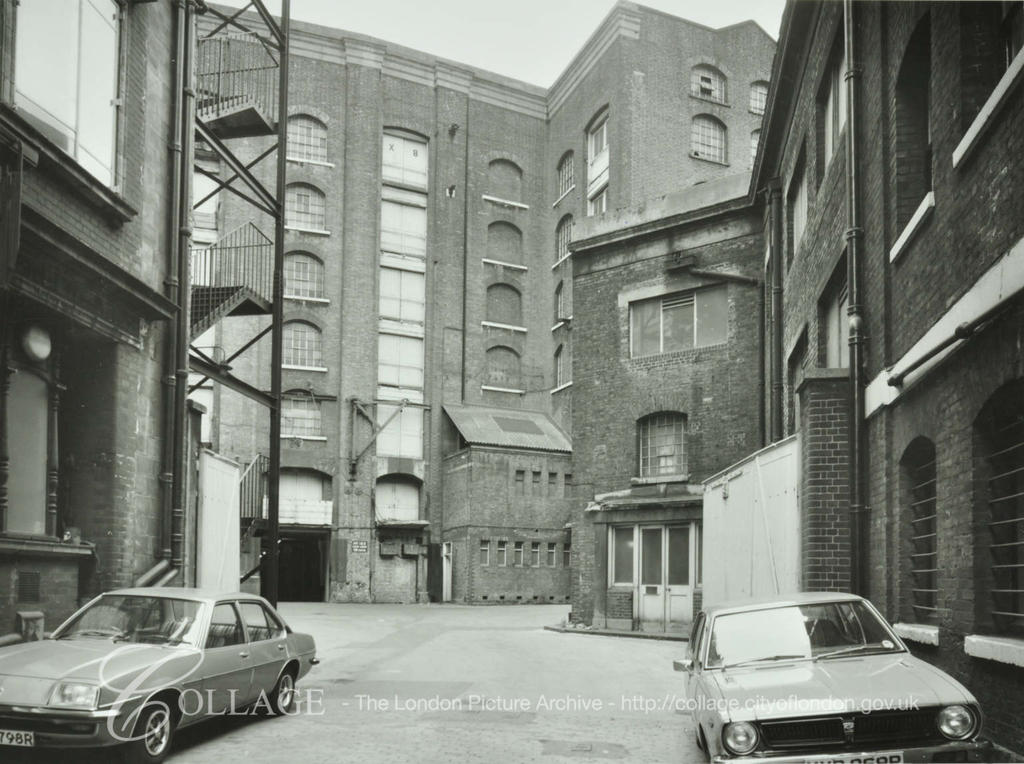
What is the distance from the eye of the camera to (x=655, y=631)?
78.9 ft

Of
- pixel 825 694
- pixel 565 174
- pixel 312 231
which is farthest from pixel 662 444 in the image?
pixel 565 174

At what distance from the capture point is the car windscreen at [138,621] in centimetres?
896

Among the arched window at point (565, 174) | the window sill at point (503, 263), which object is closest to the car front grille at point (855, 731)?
the window sill at point (503, 263)

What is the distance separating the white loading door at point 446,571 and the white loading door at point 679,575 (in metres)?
17.6

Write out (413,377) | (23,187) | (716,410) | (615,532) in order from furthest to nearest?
(413,377) < (615,532) < (716,410) < (23,187)

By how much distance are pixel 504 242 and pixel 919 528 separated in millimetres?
35875

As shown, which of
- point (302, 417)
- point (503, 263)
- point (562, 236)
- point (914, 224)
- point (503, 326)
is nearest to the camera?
point (914, 224)

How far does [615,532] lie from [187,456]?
12.9 metres

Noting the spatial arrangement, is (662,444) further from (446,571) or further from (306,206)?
(306,206)

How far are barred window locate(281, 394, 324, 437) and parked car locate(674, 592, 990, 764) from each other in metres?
33.2

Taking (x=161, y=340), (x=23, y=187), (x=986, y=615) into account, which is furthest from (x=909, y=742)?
(x=161, y=340)

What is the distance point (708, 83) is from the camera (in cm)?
4109

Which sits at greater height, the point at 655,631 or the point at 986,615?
the point at 986,615

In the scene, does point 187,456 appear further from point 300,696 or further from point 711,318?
point 711,318
